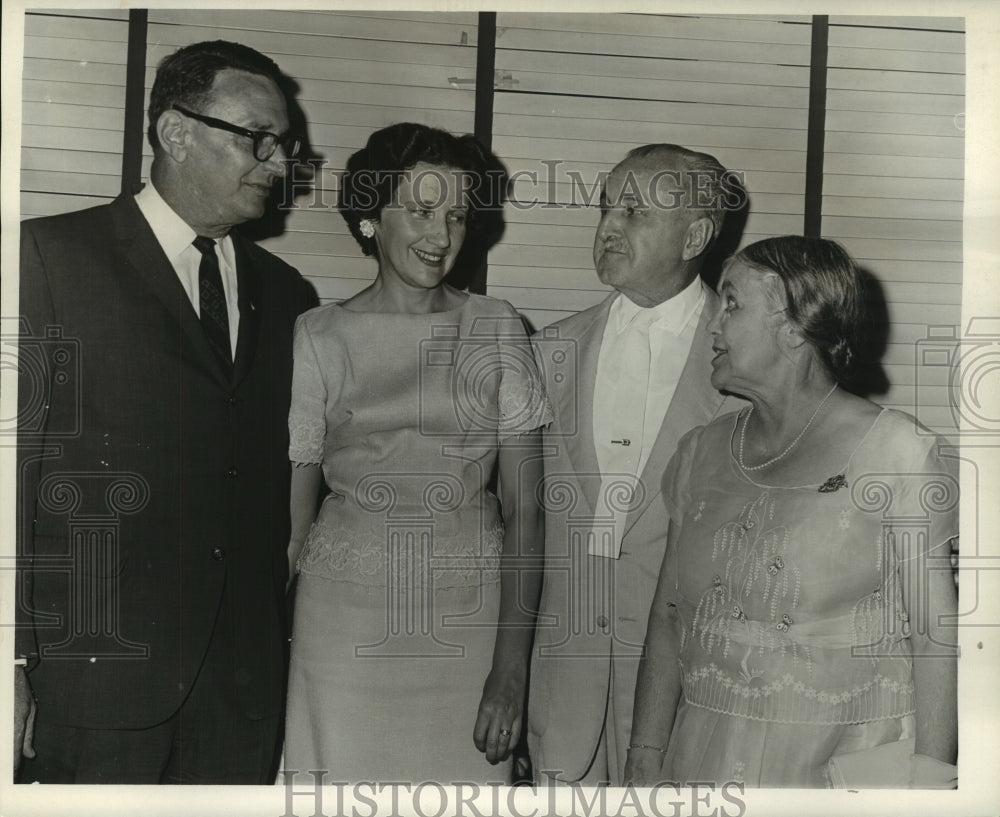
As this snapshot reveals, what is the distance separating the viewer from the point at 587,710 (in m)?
2.18

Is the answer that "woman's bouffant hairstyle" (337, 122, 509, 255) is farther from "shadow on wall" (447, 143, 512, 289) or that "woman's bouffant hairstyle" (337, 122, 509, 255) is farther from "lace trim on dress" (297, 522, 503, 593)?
"lace trim on dress" (297, 522, 503, 593)

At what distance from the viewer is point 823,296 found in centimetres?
210

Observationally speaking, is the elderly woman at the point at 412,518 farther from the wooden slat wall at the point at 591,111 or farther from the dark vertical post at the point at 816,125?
the dark vertical post at the point at 816,125

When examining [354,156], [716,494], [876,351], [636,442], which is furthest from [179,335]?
[876,351]

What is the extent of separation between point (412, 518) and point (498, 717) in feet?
1.46

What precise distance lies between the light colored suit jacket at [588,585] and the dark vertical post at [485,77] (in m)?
0.45

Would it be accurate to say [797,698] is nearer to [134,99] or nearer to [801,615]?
[801,615]

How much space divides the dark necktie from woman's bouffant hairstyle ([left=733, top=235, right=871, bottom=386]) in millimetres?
1045

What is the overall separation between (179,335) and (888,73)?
1602 millimetres

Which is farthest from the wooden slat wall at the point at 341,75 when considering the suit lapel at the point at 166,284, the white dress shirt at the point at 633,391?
the white dress shirt at the point at 633,391

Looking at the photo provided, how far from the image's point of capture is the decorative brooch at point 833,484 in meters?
2.04

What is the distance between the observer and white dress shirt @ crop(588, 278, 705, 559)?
7.18 ft

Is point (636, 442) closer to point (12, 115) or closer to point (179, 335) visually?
point (179, 335)

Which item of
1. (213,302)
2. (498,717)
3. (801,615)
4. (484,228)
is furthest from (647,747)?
(213,302)
